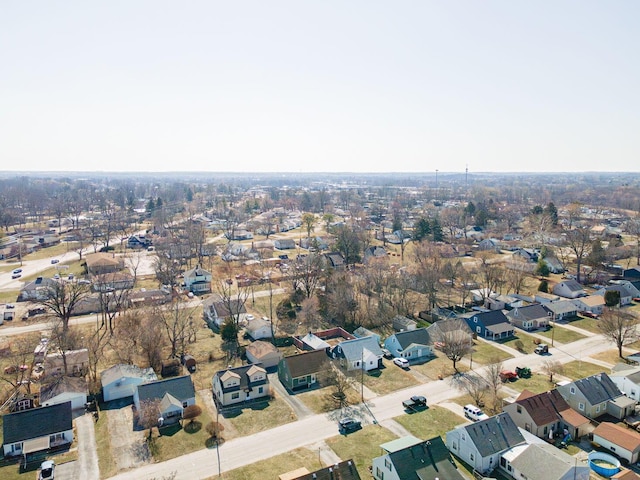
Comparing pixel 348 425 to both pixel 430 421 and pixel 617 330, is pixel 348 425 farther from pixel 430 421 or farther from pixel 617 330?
pixel 617 330

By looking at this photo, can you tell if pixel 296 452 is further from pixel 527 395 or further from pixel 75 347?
pixel 75 347

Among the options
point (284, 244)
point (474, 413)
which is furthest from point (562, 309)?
point (284, 244)

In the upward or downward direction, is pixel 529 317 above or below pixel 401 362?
above

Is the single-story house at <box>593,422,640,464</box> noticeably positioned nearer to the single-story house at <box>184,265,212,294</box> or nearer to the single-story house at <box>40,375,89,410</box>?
the single-story house at <box>40,375,89,410</box>

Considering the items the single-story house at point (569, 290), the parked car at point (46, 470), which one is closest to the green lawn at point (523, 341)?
the single-story house at point (569, 290)

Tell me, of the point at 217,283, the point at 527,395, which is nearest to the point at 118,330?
the point at 217,283

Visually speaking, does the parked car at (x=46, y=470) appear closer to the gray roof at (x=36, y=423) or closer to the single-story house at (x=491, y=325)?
the gray roof at (x=36, y=423)

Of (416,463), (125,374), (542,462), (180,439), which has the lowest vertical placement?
(180,439)

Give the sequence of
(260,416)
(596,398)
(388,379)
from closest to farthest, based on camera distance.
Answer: (596,398) → (260,416) → (388,379)
